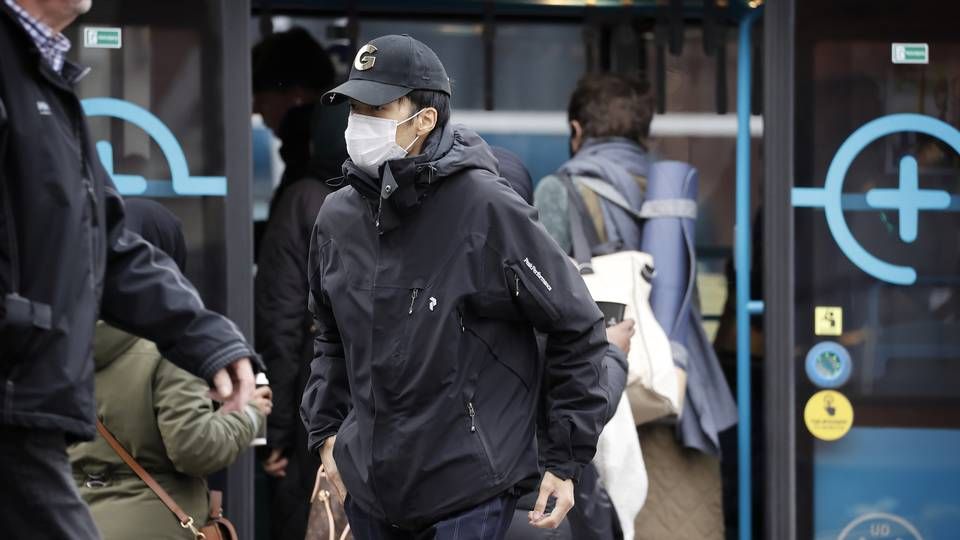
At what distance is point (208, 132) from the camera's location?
16.6 ft

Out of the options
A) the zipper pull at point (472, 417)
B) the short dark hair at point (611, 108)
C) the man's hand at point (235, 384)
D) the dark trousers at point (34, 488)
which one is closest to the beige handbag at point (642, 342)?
the short dark hair at point (611, 108)

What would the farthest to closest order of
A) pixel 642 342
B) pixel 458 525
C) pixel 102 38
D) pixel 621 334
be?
1. pixel 642 342
2. pixel 102 38
3. pixel 621 334
4. pixel 458 525

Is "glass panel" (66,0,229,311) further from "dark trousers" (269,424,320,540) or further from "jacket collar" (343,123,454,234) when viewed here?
"jacket collar" (343,123,454,234)

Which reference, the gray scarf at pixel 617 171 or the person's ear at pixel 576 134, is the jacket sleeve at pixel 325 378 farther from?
the person's ear at pixel 576 134

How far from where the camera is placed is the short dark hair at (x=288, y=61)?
6145 millimetres

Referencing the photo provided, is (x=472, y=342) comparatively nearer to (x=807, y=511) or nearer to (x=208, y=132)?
(x=208, y=132)

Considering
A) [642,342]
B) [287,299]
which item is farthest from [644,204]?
[287,299]

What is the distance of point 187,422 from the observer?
411 centimetres

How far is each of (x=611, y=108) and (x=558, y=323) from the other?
222 cm

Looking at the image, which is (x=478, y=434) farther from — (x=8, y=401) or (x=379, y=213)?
(x=8, y=401)

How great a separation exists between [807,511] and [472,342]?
7.40ft

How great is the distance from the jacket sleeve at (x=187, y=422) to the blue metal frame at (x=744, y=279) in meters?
2.18

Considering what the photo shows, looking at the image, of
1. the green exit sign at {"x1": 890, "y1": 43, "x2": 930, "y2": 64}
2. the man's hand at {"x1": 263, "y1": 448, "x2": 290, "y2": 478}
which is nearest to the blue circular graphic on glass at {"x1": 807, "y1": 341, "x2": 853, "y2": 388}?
the green exit sign at {"x1": 890, "y1": 43, "x2": 930, "y2": 64}

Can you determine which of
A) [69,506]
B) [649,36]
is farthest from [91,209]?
[649,36]
